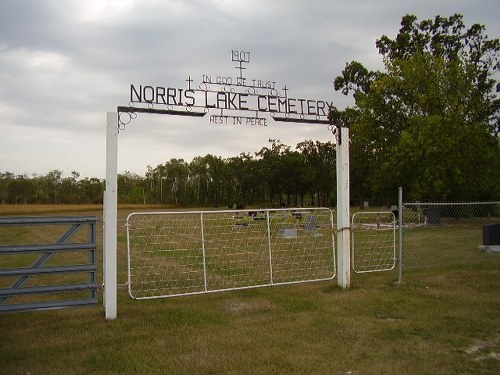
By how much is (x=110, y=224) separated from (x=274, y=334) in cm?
284

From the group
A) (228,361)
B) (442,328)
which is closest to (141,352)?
(228,361)

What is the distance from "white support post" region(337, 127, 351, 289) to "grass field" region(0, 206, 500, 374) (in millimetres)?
414

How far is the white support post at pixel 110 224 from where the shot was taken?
7125mm

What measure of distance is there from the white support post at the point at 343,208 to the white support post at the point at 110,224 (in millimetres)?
Answer: 4292

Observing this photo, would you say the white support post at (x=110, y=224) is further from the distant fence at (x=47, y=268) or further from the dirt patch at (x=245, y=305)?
the dirt patch at (x=245, y=305)

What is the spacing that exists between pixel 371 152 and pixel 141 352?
31.5 m

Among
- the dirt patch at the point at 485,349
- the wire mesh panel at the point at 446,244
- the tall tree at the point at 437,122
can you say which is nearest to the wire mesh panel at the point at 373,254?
the wire mesh panel at the point at 446,244

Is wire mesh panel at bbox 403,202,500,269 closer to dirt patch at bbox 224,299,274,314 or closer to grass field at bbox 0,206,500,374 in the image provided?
grass field at bbox 0,206,500,374

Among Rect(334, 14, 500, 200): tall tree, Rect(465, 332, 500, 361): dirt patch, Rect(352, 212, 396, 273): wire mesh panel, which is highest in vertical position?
Rect(334, 14, 500, 200): tall tree

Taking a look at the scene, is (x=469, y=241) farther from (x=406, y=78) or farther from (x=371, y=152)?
(x=371, y=152)

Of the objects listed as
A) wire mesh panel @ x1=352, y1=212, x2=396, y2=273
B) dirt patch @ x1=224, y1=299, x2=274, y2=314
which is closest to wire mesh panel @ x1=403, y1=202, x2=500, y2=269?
wire mesh panel @ x1=352, y1=212, x2=396, y2=273

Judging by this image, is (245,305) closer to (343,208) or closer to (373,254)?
(343,208)

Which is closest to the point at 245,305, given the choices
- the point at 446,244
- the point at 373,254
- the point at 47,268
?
the point at 47,268

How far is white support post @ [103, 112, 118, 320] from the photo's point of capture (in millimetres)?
7125
